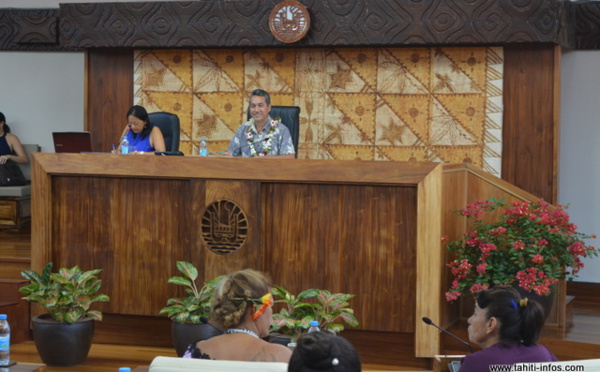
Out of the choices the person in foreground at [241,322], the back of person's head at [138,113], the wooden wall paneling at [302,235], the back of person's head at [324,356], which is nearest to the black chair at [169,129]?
the back of person's head at [138,113]

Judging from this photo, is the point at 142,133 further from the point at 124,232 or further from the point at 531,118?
the point at 531,118

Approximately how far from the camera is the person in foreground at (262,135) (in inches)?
240

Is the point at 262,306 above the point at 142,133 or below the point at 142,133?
below

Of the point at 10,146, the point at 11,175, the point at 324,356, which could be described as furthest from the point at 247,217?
the point at 10,146

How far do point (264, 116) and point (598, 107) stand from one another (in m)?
2.81

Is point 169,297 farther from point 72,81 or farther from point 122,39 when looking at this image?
point 72,81

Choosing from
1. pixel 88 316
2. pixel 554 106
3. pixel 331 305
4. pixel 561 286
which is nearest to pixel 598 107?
pixel 554 106

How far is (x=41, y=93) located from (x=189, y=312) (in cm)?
467

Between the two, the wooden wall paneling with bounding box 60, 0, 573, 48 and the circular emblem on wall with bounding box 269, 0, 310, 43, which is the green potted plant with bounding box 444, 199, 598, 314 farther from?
the circular emblem on wall with bounding box 269, 0, 310, 43

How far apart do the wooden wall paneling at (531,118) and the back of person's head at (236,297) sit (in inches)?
166

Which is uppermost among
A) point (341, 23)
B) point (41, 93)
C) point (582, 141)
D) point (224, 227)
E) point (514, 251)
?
point (341, 23)

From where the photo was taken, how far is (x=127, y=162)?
525cm

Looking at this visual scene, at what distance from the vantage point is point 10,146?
335 inches

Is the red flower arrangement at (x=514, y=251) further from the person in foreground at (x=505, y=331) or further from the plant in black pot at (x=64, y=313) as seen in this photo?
the plant in black pot at (x=64, y=313)
